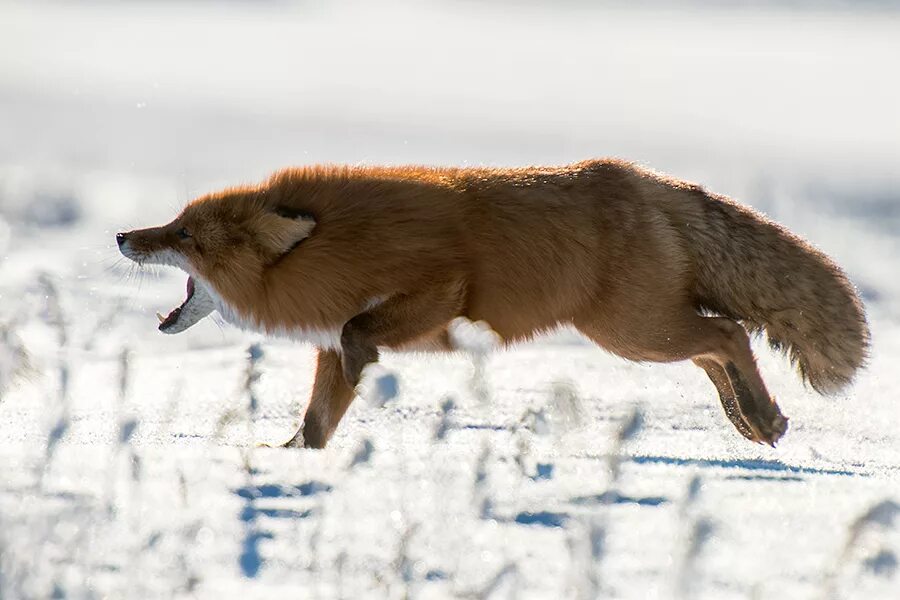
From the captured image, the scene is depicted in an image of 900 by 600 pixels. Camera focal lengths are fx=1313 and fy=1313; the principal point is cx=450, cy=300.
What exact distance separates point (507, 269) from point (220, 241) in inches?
48.1

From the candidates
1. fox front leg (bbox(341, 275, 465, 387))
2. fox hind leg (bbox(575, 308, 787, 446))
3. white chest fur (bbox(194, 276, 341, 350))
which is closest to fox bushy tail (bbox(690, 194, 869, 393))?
fox hind leg (bbox(575, 308, 787, 446))

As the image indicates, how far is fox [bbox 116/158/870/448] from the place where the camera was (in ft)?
17.8

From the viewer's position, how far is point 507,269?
18.3ft

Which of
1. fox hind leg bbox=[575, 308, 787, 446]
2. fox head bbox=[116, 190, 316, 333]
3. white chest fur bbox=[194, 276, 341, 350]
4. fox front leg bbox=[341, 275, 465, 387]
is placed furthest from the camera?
fox hind leg bbox=[575, 308, 787, 446]

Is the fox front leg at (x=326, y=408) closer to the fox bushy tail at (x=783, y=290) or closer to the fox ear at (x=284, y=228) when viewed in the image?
the fox ear at (x=284, y=228)

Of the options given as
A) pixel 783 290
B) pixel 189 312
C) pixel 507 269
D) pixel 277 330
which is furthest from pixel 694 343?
pixel 189 312

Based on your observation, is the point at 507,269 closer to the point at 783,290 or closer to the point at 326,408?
the point at 326,408

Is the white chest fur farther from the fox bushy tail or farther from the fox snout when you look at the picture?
the fox bushy tail

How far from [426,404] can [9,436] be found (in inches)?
87.5

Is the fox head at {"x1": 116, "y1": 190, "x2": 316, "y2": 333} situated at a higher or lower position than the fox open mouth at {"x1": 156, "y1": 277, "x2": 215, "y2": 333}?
higher

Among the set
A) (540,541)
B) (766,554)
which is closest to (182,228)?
(540,541)

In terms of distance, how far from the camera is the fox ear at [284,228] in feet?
17.7

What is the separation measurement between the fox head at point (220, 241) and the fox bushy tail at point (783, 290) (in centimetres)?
182

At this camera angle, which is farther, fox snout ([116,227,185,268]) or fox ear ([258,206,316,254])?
fox snout ([116,227,185,268])
